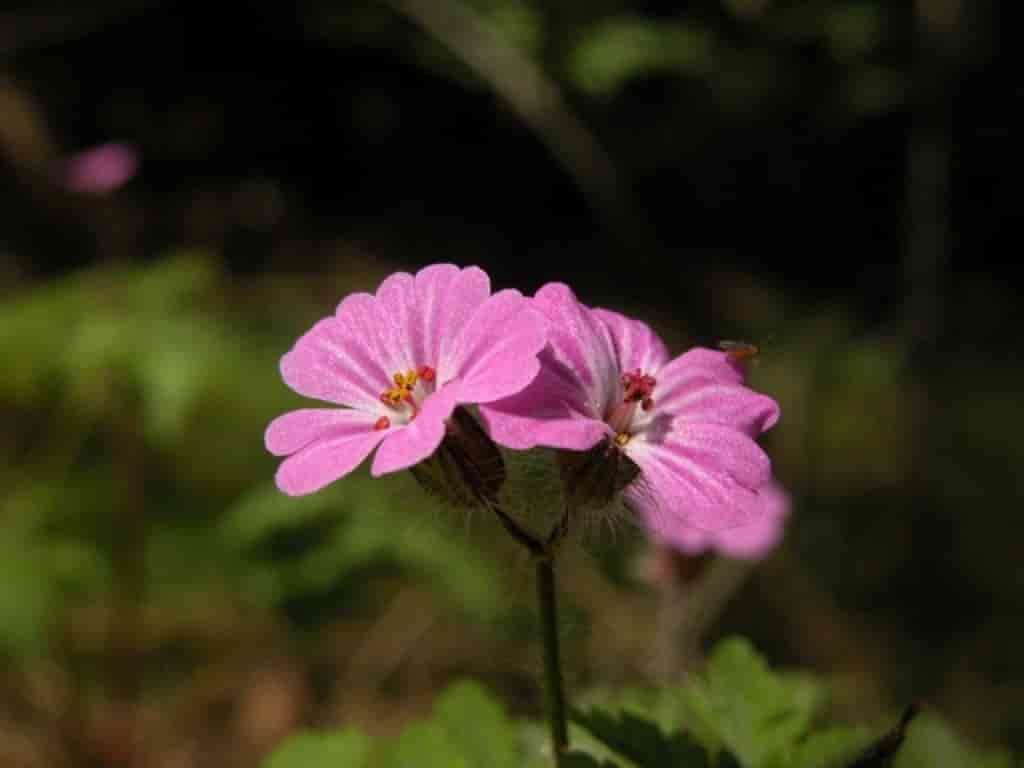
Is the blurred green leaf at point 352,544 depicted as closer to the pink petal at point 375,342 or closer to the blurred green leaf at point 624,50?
the pink petal at point 375,342

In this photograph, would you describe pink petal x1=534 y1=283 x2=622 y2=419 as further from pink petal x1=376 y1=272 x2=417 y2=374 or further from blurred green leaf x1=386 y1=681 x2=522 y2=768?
blurred green leaf x1=386 y1=681 x2=522 y2=768

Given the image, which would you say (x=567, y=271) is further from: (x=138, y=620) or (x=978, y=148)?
(x=138, y=620)

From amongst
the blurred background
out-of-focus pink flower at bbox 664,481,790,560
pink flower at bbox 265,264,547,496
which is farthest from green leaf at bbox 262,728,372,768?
out-of-focus pink flower at bbox 664,481,790,560

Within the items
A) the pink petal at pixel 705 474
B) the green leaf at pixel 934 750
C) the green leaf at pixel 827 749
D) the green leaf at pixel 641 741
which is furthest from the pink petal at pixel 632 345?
the green leaf at pixel 934 750

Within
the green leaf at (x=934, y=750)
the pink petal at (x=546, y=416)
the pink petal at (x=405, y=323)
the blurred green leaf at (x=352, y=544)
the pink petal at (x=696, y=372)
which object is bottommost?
the pink petal at (x=546, y=416)

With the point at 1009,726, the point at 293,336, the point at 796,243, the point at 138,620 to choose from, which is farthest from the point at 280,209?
the point at 1009,726
